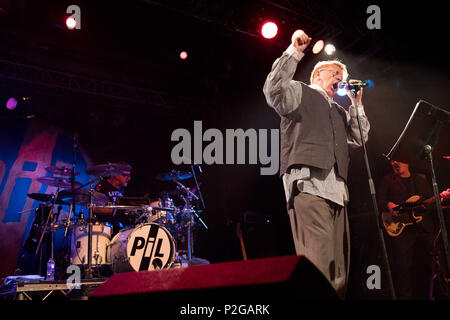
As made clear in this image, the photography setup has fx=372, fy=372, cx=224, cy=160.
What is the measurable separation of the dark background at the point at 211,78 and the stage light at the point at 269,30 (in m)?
0.13

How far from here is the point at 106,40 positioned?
6.95 metres

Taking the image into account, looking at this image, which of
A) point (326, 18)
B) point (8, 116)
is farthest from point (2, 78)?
point (326, 18)

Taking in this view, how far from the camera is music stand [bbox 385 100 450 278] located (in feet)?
9.09

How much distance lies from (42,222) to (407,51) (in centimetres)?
582

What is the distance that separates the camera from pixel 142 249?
502 cm

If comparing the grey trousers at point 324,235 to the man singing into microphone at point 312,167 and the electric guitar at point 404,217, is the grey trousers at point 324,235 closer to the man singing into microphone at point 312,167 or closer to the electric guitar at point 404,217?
the man singing into microphone at point 312,167

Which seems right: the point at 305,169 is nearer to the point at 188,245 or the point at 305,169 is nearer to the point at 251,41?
the point at 188,245

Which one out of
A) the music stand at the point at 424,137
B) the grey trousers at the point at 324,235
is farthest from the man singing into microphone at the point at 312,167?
the music stand at the point at 424,137

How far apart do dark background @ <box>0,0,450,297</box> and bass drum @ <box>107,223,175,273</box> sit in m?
2.24

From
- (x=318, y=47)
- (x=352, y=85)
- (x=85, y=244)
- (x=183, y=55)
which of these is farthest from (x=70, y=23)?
(x=352, y=85)

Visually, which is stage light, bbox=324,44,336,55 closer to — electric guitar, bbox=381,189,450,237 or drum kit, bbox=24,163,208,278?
electric guitar, bbox=381,189,450,237

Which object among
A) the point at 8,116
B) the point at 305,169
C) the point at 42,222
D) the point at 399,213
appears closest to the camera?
the point at 305,169

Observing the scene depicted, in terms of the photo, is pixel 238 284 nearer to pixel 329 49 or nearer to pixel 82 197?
pixel 82 197

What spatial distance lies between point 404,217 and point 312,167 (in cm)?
300
